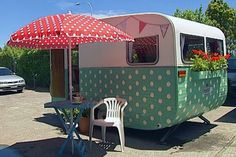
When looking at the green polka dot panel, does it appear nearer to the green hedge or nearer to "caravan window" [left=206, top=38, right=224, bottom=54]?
"caravan window" [left=206, top=38, right=224, bottom=54]

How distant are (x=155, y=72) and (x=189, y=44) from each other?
1.02 metres

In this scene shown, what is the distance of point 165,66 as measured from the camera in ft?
22.2

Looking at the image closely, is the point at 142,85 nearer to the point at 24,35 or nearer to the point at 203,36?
the point at 203,36

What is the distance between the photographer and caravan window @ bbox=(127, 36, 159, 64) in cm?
700

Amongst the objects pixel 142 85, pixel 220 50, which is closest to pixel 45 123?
pixel 142 85

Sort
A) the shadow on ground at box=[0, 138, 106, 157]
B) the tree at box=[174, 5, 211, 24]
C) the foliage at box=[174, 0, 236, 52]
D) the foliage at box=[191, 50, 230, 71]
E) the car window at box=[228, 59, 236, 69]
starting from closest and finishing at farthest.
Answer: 1. the shadow on ground at box=[0, 138, 106, 157]
2. the foliage at box=[191, 50, 230, 71]
3. the car window at box=[228, 59, 236, 69]
4. the tree at box=[174, 5, 211, 24]
5. the foliage at box=[174, 0, 236, 52]

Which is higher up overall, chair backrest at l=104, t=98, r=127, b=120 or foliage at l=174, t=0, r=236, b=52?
foliage at l=174, t=0, r=236, b=52

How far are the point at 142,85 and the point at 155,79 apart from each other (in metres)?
0.37

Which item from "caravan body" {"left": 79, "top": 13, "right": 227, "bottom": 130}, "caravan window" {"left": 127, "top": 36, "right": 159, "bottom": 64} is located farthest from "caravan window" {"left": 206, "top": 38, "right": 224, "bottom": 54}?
"caravan window" {"left": 127, "top": 36, "right": 159, "bottom": 64}

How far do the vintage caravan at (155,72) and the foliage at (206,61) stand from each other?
125mm

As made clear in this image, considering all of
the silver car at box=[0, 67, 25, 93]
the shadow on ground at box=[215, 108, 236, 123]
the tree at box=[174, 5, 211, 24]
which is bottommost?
the shadow on ground at box=[215, 108, 236, 123]

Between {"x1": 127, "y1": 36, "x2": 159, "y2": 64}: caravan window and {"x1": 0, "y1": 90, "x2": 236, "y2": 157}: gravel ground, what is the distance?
1.78 m

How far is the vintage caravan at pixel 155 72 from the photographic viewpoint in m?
6.71

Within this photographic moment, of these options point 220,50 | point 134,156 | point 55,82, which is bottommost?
point 134,156
